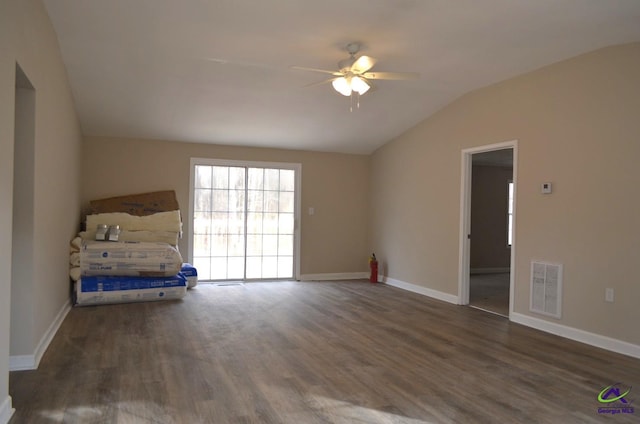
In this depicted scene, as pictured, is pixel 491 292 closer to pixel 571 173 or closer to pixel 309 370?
pixel 571 173

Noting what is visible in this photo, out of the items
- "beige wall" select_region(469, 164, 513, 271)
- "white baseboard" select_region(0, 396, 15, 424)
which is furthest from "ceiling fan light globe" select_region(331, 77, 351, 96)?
"beige wall" select_region(469, 164, 513, 271)

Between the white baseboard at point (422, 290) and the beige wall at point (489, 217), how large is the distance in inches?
105

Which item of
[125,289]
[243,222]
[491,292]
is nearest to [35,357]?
[125,289]

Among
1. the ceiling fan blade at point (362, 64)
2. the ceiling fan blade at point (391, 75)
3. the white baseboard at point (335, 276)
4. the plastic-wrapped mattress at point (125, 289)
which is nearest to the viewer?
the ceiling fan blade at point (362, 64)

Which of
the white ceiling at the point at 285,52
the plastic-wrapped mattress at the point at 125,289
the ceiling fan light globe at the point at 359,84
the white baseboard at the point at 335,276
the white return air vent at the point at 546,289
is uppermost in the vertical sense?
the white ceiling at the point at 285,52

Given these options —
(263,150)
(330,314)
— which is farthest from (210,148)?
(330,314)

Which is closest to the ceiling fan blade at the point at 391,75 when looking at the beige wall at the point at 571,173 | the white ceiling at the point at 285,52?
the white ceiling at the point at 285,52

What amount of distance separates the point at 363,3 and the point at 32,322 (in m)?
3.54

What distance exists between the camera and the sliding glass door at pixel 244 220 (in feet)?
24.1

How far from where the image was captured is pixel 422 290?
6770 mm

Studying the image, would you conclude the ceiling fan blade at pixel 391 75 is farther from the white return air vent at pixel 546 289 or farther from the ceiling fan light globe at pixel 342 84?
the white return air vent at pixel 546 289

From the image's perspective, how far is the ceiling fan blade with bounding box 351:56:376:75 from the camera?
397cm

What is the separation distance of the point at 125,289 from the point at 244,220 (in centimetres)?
240

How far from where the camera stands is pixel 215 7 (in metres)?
3.71
